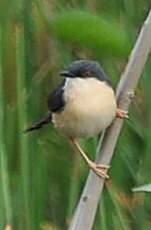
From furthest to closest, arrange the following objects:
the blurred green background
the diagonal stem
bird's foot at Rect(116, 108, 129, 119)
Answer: the blurred green background → bird's foot at Rect(116, 108, 129, 119) → the diagonal stem

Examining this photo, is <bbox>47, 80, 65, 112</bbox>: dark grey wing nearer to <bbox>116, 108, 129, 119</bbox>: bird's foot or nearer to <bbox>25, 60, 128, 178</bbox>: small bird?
<bbox>25, 60, 128, 178</bbox>: small bird

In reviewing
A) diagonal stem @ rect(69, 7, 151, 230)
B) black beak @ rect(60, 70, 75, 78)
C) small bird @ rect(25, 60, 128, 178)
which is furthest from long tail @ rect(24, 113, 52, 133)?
diagonal stem @ rect(69, 7, 151, 230)

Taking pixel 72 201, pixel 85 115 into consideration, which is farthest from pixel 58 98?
pixel 72 201

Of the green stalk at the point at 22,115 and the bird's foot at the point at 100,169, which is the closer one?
the bird's foot at the point at 100,169

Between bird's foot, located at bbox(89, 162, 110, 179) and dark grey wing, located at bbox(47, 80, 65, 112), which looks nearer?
bird's foot, located at bbox(89, 162, 110, 179)

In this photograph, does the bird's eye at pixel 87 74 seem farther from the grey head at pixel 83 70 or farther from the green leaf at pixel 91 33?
the green leaf at pixel 91 33

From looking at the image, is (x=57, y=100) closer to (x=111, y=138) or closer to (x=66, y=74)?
(x=66, y=74)

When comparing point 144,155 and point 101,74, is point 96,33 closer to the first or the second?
point 101,74

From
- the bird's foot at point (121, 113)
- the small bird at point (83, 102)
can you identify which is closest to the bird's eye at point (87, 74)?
the small bird at point (83, 102)
